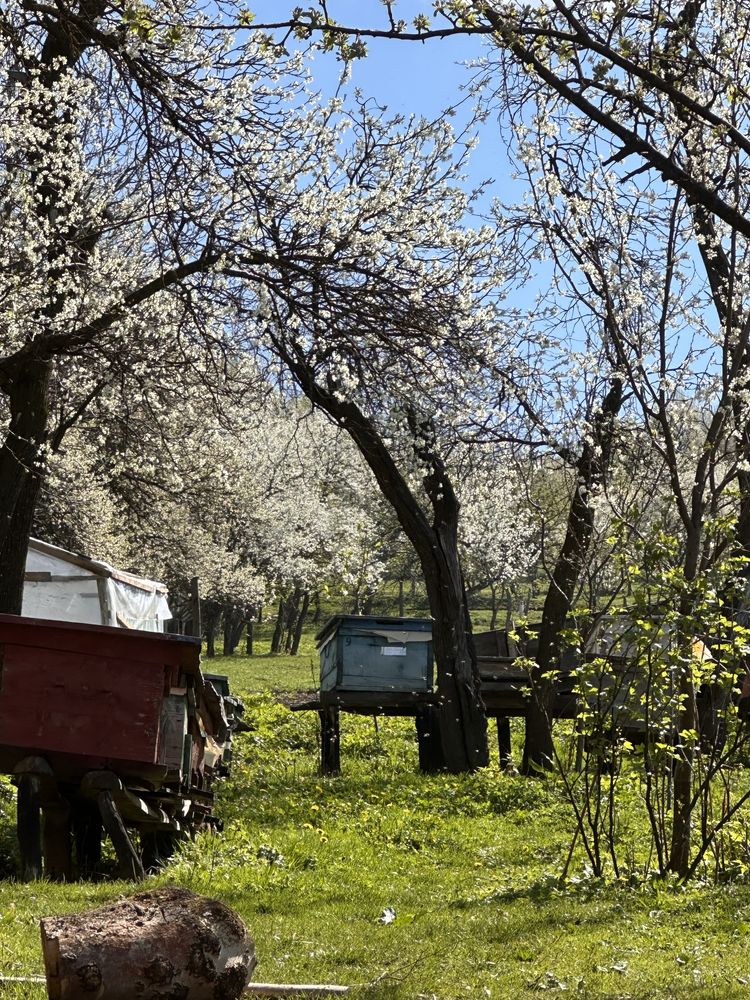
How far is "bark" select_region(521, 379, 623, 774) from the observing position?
12.7 meters

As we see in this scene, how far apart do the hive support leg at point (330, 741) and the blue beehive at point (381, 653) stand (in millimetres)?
448

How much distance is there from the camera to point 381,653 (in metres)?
14.5

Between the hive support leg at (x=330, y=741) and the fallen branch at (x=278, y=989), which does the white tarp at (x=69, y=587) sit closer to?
the hive support leg at (x=330, y=741)

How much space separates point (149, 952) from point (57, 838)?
4.23 m

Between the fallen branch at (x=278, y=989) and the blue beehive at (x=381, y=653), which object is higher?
the blue beehive at (x=381, y=653)

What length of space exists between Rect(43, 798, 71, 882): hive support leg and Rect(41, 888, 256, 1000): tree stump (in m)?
3.84

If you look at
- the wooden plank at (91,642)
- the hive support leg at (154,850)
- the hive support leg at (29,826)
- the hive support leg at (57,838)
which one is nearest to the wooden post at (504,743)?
the hive support leg at (154,850)

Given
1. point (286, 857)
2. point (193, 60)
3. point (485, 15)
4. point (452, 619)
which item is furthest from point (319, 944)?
point (452, 619)

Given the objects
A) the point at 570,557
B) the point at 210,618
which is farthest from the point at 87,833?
the point at 210,618

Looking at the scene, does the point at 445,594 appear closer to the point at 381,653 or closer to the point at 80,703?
the point at 381,653

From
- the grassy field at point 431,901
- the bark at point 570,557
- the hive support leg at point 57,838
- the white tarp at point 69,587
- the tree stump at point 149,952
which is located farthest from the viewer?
the white tarp at point 69,587

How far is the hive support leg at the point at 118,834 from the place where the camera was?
8078mm

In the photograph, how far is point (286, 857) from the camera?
9.23 m

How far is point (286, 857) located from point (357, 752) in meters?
6.82
